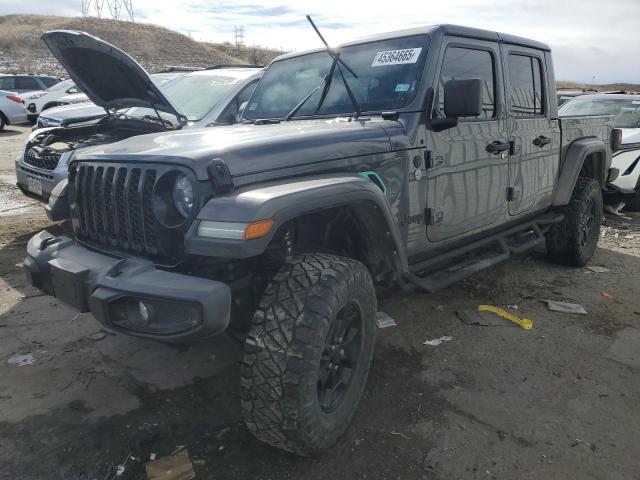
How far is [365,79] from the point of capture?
334 cm

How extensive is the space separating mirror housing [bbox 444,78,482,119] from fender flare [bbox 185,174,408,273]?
2.53 feet

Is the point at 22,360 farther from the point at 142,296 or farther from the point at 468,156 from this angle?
the point at 468,156

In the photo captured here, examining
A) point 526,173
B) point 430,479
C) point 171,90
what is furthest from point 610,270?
point 171,90

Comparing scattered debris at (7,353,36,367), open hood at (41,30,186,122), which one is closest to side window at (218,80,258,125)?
open hood at (41,30,186,122)

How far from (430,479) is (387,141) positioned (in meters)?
1.70

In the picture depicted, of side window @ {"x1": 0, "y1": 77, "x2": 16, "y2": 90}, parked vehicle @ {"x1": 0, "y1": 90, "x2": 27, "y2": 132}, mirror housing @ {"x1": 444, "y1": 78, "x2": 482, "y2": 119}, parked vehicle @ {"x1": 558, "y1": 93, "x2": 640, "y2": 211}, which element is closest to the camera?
mirror housing @ {"x1": 444, "y1": 78, "x2": 482, "y2": 119}

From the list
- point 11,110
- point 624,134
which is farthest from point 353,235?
point 11,110

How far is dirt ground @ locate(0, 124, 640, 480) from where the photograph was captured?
2.38m

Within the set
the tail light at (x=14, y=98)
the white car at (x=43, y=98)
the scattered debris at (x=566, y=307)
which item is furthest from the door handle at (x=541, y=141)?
the tail light at (x=14, y=98)

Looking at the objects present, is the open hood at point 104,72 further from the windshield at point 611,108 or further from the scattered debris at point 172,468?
the windshield at point 611,108

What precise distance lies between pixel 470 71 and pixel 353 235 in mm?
1605

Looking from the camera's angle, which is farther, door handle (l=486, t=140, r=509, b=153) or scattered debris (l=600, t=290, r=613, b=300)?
scattered debris (l=600, t=290, r=613, b=300)

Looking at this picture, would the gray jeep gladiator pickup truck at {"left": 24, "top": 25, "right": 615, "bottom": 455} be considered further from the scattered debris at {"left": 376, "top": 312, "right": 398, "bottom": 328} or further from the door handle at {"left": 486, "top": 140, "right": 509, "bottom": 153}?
the scattered debris at {"left": 376, "top": 312, "right": 398, "bottom": 328}

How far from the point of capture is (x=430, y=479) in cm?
229
